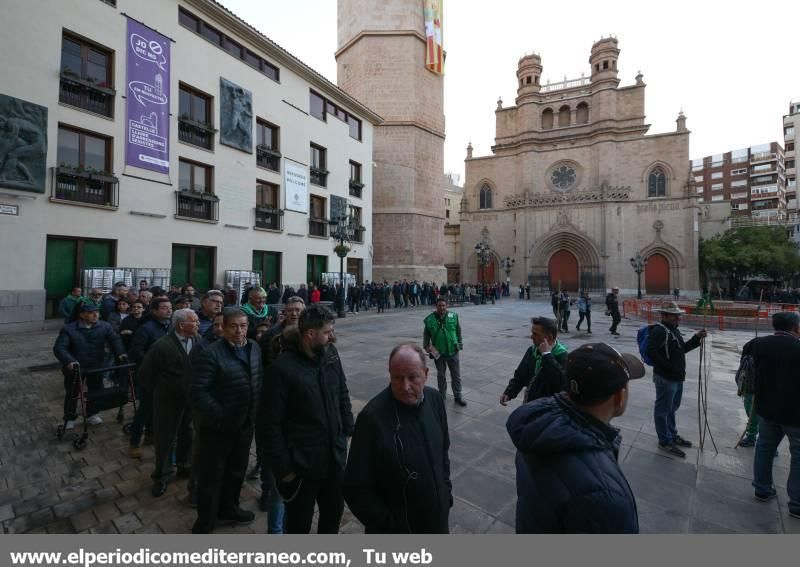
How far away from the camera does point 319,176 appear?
2156cm

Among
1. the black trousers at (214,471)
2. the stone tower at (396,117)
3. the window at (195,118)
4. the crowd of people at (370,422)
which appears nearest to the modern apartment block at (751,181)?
the stone tower at (396,117)

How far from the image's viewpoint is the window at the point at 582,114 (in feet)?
129

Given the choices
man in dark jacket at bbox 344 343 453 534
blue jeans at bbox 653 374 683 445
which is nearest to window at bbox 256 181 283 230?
blue jeans at bbox 653 374 683 445

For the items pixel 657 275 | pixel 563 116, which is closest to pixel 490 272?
pixel 657 275

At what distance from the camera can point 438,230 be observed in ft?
97.2

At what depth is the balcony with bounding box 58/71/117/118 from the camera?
11.9 metres

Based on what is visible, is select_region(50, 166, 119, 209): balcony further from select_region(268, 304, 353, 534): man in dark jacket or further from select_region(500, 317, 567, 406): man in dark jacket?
select_region(500, 317, 567, 406): man in dark jacket

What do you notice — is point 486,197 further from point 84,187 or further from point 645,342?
point 645,342

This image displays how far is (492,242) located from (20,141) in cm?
3693

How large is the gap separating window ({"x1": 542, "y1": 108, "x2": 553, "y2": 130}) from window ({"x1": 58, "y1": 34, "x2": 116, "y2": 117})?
133 feet

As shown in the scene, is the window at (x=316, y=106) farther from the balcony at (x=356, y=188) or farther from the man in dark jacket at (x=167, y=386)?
the man in dark jacket at (x=167, y=386)

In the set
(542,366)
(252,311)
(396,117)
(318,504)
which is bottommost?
(318,504)

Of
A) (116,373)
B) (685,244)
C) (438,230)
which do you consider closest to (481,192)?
(438,230)

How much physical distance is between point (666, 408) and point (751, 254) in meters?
38.3
